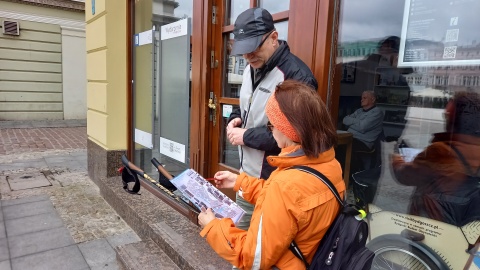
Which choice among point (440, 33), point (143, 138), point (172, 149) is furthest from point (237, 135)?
point (143, 138)

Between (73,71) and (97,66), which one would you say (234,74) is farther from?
(73,71)

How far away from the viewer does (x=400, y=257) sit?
6.40 ft

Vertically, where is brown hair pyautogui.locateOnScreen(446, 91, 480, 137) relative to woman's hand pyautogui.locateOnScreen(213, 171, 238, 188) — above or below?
above

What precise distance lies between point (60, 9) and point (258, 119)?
1246 cm

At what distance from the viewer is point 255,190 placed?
5.46 ft

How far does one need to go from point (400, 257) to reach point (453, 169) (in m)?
0.57

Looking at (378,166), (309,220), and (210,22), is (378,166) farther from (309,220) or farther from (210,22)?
(210,22)

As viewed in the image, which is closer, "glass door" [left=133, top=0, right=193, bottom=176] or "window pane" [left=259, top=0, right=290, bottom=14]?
"window pane" [left=259, top=0, right=290, bottom=14]

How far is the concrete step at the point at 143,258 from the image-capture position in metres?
2.60

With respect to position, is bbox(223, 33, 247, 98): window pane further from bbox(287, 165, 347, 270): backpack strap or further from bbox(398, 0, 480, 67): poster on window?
bbox(287, 165, 347, 270): backpack strap

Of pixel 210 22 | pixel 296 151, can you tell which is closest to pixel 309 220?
pixel 296 151

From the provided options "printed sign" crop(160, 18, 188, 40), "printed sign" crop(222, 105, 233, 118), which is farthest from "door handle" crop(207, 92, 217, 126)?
"printed sign" crop(160, 18, 188, 40)

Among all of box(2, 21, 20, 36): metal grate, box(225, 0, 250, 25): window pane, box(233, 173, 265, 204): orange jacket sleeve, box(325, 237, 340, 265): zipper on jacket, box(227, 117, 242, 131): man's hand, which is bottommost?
box(325, 237, 340, 265): zipper on jacket

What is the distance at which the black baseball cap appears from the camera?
1.74 meters
